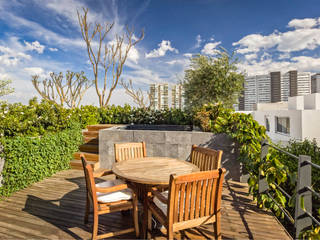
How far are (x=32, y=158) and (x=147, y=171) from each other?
2709 millimetres

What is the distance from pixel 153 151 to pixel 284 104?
130 ft

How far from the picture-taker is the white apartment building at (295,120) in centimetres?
1809

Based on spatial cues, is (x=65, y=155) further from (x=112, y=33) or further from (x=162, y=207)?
(x=112, y=33)

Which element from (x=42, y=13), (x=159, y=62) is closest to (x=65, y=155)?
(x=42, y=13)

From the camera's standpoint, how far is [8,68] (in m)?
12.4

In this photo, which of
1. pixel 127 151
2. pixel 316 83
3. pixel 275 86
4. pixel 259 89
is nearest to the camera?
pixel 127 151

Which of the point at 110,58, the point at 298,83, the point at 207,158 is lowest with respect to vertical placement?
the point at 207,158

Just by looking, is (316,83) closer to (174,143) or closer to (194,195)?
(174,143)

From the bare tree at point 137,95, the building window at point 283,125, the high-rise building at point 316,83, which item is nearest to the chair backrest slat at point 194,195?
the bare tree at point 137,95

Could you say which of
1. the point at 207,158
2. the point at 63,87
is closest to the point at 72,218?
the point at 207,158

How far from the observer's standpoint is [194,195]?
4.87ft

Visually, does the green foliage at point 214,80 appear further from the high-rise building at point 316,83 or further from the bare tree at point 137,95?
the high-rise building at point 316,83

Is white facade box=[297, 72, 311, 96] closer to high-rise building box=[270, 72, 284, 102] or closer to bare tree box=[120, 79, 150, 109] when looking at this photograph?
high-rise building box=[270, 72, 284, 102]

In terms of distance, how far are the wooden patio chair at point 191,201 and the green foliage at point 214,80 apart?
6650mm
